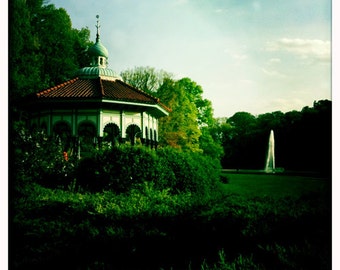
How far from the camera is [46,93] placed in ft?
37.1

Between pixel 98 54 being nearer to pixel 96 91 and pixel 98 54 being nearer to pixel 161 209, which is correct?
pixel 96 91

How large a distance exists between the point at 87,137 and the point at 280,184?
958 centimetres

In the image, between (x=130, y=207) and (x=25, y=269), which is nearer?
(x=25, y=269)

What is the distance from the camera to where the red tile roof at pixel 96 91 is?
11.3 metres

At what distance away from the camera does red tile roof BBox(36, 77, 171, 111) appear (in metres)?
11.3

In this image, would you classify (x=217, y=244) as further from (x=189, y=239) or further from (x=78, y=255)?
(x=78, y=255)

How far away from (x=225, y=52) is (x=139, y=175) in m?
3.29

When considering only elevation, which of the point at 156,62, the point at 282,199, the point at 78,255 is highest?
the point at 156,62

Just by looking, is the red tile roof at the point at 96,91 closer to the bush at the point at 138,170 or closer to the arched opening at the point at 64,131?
the arched opening at the point at 64,131

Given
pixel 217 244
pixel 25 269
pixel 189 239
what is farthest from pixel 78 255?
pixel 217 244

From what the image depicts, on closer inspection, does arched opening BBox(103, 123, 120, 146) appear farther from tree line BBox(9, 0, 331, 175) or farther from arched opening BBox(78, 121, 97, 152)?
tree line BBox(9, 0, 331, 175)

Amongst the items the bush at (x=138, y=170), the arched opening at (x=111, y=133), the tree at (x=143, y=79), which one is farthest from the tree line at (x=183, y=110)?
the arched opening at (x=111, y=133)

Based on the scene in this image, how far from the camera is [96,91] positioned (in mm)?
11703

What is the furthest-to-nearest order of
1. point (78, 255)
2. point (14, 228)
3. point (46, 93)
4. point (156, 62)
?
point (46, 93) → point (156, 62) → point (14, 228) → point (78, 255)
